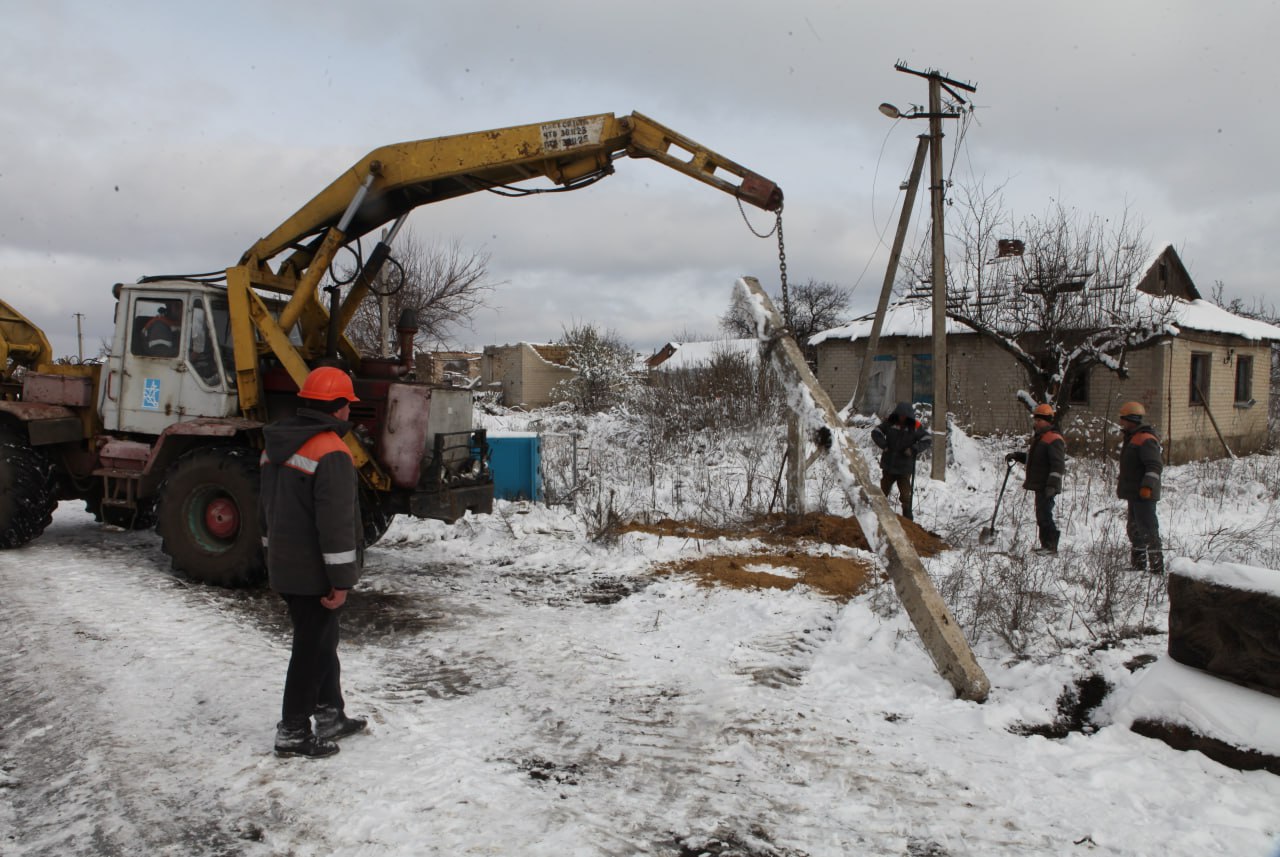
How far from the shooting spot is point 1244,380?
69.3 feet

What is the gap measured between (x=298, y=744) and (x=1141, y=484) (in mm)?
7485

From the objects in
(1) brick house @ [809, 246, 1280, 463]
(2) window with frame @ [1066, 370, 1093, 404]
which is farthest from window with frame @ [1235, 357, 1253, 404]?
(2) window with frame @ [1066, 370, 1093, 404]

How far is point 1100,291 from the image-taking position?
1527 cm

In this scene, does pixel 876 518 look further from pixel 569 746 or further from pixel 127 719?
pixel 127 719

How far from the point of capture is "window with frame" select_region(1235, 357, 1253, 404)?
20.9 meters

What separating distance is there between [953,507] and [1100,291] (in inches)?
275

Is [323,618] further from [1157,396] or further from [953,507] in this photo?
[1157,396]

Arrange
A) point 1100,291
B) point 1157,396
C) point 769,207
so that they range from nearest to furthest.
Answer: point 769,207 < point 1100,291 < point 1157,396

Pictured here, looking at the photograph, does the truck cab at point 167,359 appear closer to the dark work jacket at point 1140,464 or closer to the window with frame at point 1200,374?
the dark work jacket at point 1140,464

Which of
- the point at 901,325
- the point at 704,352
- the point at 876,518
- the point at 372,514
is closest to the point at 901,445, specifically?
the point at 876,518

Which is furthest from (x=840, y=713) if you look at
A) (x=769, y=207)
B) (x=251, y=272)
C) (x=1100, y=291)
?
(x=1100, y=291)

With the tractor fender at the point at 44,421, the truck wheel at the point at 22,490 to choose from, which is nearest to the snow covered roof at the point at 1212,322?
the tractor fender at the point at 44,421

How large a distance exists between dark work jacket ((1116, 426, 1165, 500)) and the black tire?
22.6 ft

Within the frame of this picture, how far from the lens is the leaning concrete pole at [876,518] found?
4430 mm
